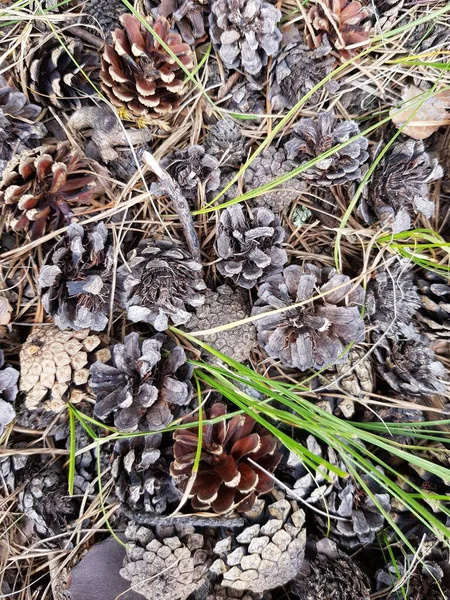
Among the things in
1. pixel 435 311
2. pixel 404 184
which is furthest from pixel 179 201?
pixel 435 311

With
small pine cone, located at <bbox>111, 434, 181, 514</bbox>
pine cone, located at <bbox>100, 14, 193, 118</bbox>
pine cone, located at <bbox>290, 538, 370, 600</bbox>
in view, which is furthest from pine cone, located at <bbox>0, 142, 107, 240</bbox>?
pine cone, located at <bbox>290, 538, 370, 600</bbox>

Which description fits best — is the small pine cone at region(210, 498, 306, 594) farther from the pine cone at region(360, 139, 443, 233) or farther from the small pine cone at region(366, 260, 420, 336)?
the pine cone at region(360, 139, 443, 233)

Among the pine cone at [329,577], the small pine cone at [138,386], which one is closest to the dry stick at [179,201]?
the small pine cone at [138,386]

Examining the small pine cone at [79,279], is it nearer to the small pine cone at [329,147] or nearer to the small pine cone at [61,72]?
the small pine cone at [61,72]

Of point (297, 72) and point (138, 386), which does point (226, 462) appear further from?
point (297, 72)

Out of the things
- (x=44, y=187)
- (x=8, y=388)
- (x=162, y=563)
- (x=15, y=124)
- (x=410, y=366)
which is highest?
(x=15, y=124)

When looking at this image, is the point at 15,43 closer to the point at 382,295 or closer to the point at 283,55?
the point at 283,55

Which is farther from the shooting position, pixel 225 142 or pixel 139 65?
pixel 225 142
